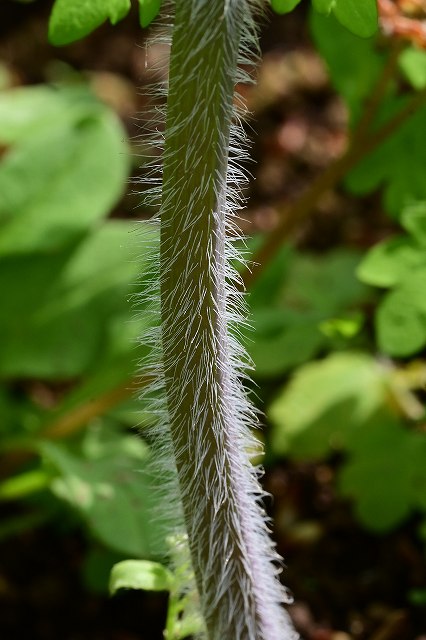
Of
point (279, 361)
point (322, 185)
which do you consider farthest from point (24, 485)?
point (322, 185)

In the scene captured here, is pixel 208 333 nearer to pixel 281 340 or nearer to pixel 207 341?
pixel 207 341

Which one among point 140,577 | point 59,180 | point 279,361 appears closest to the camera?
point 140,577

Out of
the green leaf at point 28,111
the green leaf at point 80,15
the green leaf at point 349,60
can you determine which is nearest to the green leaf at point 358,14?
the green leaf at point 80,15

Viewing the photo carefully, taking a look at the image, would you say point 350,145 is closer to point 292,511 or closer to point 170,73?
point 292,511

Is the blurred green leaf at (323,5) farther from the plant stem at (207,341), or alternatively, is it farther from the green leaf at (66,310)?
the green leaf at (66,310)

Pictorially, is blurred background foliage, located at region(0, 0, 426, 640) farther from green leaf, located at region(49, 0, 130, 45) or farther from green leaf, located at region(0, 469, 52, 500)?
green leaf, located at region(49, 0, 130, 45)
